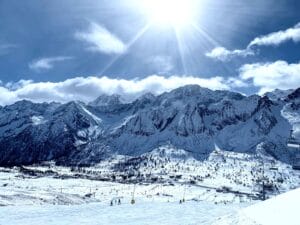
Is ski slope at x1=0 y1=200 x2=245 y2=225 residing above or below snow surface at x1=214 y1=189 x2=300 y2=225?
below

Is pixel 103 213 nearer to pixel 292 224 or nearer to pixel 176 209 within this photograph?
pixel 176 209

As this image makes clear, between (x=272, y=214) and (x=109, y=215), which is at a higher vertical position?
(x=272, y=214)

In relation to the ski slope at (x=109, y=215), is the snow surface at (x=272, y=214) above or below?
above

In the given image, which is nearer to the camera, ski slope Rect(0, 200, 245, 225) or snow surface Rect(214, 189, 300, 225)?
snow surface Rect(214, 189, 300, 225)

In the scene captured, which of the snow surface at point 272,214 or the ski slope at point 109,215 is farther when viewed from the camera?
the ski slope at point 109,215

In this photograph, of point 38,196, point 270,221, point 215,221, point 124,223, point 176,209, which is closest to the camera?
point 270,221

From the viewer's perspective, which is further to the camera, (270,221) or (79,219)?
(79,219)

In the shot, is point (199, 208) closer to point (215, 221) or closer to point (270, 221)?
point (215, 221)

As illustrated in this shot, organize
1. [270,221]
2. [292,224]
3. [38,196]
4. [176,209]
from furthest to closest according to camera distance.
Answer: [38,196] < [176,209] < [270,221] < [292,224]

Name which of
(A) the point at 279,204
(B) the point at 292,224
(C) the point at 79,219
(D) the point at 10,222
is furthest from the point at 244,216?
(D) the point at 10,222

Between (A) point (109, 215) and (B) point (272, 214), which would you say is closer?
(B) point (272, 214)

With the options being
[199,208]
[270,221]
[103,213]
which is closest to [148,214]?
[103,213]

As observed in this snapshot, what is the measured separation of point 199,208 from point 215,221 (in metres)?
Result: 7.59

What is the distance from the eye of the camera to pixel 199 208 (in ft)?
88.9
